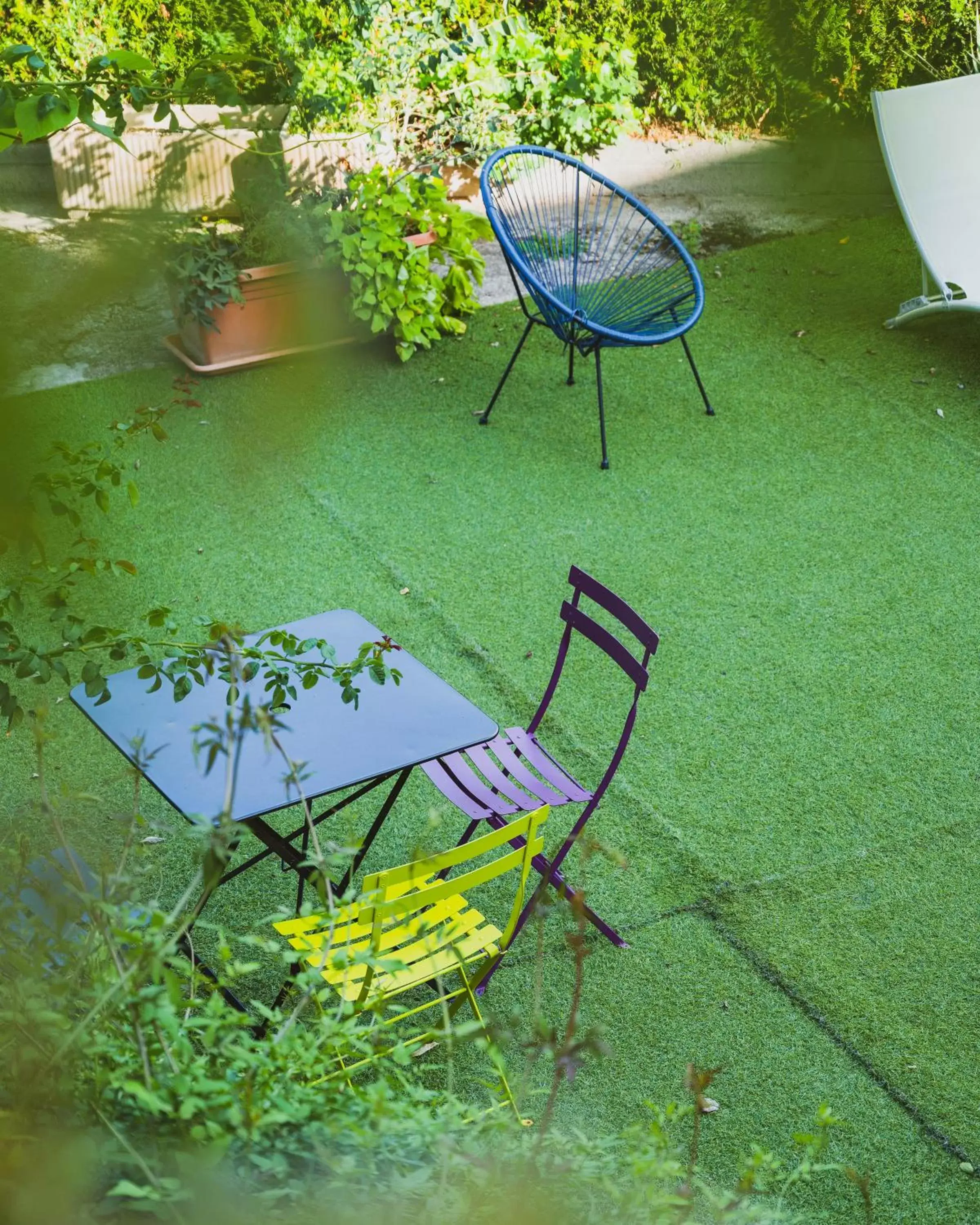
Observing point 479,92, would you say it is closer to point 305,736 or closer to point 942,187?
point 942,187

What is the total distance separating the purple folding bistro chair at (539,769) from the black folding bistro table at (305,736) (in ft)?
0.74

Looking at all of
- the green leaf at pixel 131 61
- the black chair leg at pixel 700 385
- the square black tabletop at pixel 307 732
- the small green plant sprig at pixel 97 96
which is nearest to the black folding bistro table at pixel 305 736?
the square black tabletop at pixel 307 732

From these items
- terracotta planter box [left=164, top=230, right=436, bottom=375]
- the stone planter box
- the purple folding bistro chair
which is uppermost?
the stone planter box

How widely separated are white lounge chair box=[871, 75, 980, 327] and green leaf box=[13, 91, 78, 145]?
5757 mm

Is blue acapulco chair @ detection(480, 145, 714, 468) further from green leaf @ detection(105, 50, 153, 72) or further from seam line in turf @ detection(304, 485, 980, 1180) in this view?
green leaf @ detection(105, 50, 153, 72)

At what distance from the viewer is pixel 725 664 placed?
13.5 ft

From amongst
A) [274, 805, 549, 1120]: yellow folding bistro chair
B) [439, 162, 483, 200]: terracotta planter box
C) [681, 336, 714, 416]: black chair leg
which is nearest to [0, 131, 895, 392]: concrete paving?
[274, 805, 549, 1120]: yellow folding bistro chair

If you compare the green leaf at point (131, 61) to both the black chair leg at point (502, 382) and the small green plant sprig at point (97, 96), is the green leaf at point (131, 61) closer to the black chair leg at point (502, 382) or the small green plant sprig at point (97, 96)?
the small green plant sprig at point (97, 96)

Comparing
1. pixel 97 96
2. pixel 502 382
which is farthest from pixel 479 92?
pixel 97 96

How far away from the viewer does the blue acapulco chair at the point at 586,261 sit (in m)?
5.19

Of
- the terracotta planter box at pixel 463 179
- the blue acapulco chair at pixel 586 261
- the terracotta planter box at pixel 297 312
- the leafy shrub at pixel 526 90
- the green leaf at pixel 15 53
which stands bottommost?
the blue acapulco chair at pixel 586 261

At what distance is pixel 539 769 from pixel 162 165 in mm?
2796

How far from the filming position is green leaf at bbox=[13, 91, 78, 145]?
0.58m

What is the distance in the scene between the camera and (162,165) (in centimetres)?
48
